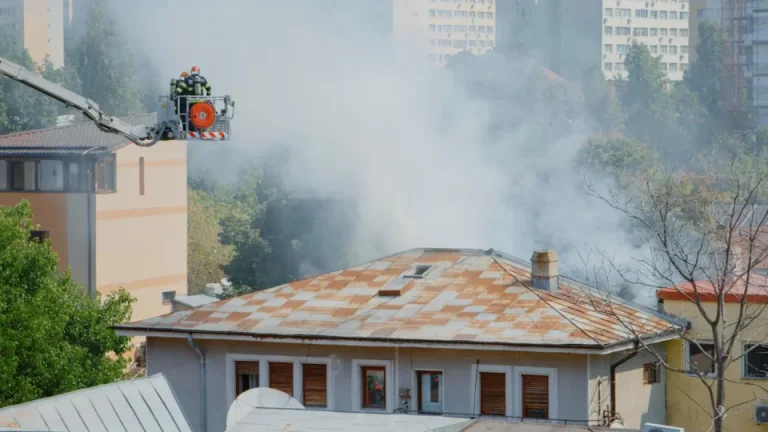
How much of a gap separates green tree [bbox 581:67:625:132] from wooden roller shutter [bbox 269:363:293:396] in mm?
94288

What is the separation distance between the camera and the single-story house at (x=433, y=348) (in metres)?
27.9

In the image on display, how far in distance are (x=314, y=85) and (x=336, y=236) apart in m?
21.2

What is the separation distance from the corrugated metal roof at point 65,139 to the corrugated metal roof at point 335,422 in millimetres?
35310

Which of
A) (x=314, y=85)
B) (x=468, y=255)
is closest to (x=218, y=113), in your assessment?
(x=468, y=255)

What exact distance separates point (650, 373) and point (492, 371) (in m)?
3.63

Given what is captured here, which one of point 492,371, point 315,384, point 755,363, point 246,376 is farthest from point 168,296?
point 492,371

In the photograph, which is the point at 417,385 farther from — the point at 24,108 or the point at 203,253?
the point at 24,108

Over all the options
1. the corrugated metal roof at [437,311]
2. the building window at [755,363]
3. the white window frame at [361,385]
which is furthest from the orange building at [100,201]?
the building window at [755,363]

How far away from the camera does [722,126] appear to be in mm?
122562

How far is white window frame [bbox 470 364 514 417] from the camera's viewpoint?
2806 centimetres

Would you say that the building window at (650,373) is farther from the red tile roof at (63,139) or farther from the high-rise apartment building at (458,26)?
the high-rise apartment building at (458,26)

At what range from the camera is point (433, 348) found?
28.3 m

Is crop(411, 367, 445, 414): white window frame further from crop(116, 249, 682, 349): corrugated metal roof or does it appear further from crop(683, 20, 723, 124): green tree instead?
crop(683, 20, 723, 124): green tree

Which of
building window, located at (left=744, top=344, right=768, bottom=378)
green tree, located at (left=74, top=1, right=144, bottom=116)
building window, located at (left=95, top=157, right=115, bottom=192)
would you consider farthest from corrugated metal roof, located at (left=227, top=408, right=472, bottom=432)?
green tree, located at (left=74, top=1, right=144, bottom=116)
